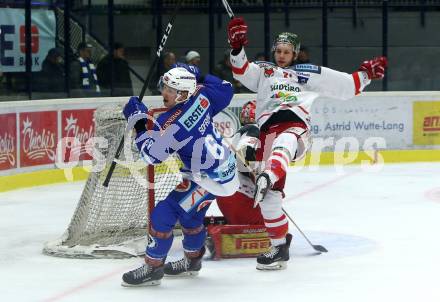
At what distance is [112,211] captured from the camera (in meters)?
6.68

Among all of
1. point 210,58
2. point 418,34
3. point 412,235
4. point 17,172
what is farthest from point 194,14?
point 412,235

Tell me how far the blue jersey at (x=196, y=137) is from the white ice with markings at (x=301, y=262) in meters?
0.61

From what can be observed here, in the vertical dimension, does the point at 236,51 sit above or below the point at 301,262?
above

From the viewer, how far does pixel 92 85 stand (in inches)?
435

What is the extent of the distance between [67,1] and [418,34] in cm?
529

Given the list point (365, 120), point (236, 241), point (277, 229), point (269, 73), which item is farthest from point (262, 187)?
point (365, 120)

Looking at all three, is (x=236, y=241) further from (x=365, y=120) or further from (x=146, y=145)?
(x=365, y=120)

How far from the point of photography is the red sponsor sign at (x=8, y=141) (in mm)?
9172

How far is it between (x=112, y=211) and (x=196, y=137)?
138 centimetres

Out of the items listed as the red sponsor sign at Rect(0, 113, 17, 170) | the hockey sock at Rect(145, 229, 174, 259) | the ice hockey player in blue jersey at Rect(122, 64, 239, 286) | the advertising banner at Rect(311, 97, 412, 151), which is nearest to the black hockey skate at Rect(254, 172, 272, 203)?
the ice hockey player in blue jersey at Rect(122, 64, 239, 286)

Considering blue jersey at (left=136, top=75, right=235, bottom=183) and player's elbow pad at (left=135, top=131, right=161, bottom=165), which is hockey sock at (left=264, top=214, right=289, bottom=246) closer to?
blue jersey at (left=136, top=75, right=235, bottom=183)

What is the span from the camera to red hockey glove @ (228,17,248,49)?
6.04 m

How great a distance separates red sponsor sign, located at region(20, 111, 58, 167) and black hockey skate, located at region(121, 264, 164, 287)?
Answer: 4264mm

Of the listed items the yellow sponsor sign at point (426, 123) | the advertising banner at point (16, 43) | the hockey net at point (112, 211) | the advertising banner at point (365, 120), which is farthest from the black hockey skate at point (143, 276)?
the yellow sponsor sign at point (426, 123)
